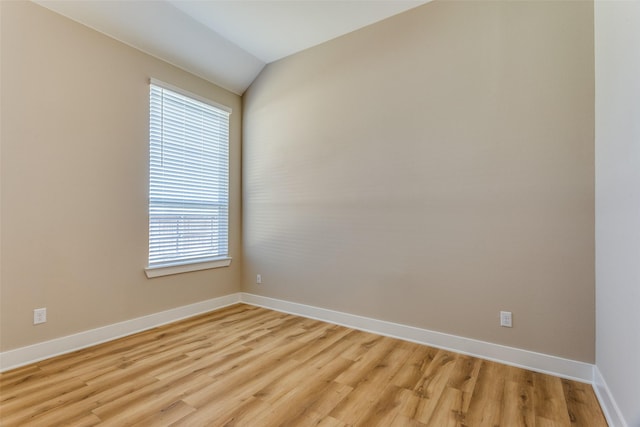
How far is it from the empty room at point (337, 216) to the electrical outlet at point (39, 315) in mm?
13

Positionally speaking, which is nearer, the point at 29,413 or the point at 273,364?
the point at 29,413

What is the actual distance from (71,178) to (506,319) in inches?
146

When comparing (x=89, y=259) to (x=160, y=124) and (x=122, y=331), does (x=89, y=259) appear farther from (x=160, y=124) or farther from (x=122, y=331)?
(x=160, y=124)

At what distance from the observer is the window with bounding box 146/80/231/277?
3.20 m

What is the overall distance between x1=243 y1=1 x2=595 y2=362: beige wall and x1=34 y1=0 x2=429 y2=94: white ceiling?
0.20 m

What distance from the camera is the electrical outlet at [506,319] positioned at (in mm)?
2385

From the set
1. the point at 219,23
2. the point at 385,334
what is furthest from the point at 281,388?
the point at 219,23

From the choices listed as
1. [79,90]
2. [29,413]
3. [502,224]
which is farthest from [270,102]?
[29,413]

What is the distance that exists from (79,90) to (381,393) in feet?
11.0

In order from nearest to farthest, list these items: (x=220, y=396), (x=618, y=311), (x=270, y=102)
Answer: (x=618, y=311) < (x=220, y=396) < (x=270, y=102)

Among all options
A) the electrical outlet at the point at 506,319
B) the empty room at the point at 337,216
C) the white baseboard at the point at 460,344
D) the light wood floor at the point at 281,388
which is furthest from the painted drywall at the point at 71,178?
the electrical outlet at the point at 506,319

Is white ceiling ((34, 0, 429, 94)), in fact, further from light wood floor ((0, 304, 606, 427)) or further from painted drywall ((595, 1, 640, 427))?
light wood floor ((0, 304, 606, 427))

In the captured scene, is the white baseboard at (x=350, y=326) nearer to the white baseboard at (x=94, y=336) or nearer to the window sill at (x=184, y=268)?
the white baseboard at (x=94, y=336)

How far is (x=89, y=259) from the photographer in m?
2.70
